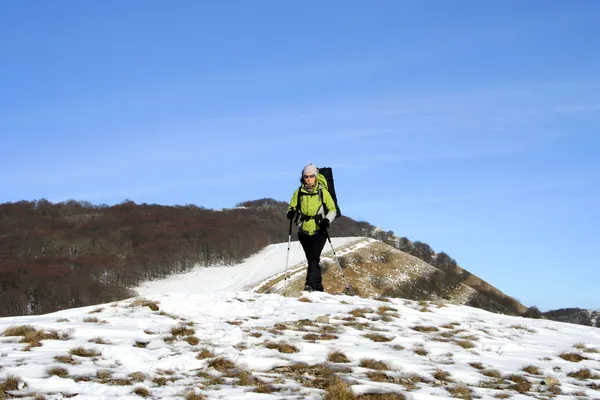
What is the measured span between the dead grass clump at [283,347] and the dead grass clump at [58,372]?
326 cm

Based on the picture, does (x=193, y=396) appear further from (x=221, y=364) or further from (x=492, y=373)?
(x=492, y=373)

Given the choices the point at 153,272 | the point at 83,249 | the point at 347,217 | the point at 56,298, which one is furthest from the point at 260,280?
the point at 347,217

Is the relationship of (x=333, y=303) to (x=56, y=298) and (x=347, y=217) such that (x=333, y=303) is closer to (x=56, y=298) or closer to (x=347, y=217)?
(x=56, y=298)

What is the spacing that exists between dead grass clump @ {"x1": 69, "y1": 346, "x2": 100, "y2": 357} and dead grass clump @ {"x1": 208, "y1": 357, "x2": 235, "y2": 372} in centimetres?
183

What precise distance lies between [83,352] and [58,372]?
1070mm

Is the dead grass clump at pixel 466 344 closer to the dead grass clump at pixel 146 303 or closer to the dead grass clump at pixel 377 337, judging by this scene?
the dead grass clump at pixel 377 337

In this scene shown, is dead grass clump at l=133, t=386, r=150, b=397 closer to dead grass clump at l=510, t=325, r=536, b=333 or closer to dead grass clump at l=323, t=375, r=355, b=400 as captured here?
dead grass clump at l=323, t=375, r=355, b=400

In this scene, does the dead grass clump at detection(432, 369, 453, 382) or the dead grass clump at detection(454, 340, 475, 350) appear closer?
the dead grass clump at detection(432, 369, 453, 382)

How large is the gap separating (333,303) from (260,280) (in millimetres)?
28408

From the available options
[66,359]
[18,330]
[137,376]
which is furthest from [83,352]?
[18,330]

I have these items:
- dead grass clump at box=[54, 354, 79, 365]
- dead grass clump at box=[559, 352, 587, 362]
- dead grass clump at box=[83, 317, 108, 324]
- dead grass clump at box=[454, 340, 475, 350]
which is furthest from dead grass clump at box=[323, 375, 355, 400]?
dead grass clump at box=[83, 317, 108, 324]

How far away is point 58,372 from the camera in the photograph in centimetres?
749

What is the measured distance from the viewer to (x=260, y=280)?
42656 millimetres

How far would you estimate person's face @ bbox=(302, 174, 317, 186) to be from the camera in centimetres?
1570
